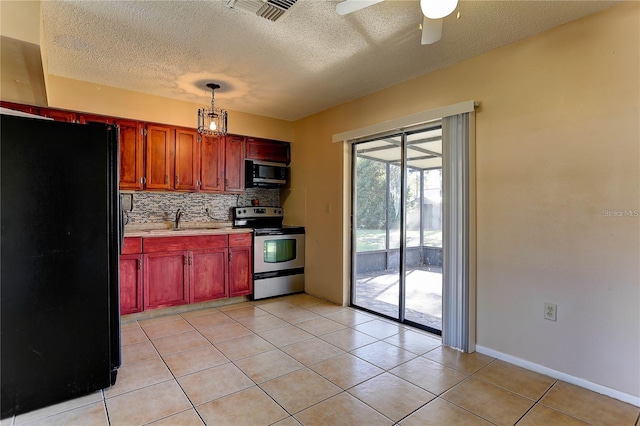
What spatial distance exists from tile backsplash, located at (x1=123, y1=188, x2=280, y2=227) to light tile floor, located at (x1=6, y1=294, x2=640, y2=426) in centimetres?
142

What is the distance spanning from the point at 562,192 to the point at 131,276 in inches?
155

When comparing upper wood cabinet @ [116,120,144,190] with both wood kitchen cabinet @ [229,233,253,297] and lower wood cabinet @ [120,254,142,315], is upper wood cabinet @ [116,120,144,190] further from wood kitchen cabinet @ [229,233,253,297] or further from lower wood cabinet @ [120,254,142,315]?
wood kitchen cabinet @ [229,233,253,297]

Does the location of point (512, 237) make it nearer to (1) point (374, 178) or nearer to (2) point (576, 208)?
(2) point (576, 208)

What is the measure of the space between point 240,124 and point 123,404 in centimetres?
340

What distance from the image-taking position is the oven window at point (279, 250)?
4387 millimetres

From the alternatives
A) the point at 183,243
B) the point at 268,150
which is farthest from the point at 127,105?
the point at 268,150

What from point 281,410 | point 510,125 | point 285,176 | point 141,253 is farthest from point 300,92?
point 281,410

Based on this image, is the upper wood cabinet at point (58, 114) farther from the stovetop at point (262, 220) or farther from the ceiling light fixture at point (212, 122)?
the stovetop at point (262, 220)

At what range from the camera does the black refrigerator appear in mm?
1884

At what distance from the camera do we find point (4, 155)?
6.14ft

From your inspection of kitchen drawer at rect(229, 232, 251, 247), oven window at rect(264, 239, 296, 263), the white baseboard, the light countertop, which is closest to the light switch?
the light countertop

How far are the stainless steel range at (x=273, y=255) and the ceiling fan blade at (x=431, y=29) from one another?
306 centimetres

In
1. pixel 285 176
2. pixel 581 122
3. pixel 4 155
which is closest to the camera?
Result: pixel 4 155

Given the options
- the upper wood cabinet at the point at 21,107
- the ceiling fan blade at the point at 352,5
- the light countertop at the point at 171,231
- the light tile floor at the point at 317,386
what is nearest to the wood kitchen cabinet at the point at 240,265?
the light countertop at the point at 171,231
